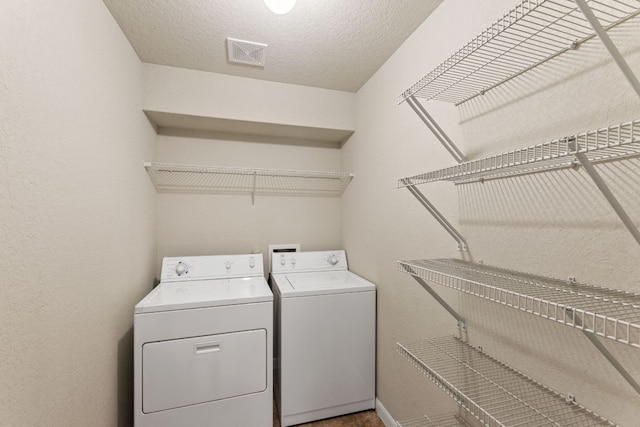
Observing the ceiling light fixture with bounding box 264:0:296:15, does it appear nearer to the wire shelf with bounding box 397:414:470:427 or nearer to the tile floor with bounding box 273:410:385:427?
the wire shelf with bounding box 397:414:470:427

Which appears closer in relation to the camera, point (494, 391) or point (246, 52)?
point (494, 391)

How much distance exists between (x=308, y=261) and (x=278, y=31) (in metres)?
1.73

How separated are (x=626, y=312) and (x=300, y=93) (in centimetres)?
225

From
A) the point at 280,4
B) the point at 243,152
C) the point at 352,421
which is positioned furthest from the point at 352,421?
the point at 280,4

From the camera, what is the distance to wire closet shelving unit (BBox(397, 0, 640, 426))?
2.17 ft

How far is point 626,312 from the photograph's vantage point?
68cm

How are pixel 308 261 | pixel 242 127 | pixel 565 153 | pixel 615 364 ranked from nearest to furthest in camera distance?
pixel 565 153 → pixel 615 364 → pixel 242 127 → pixel 308 261

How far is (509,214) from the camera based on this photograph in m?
1.09

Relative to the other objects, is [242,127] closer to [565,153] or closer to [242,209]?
[242,209]

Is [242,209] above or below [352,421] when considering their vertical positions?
above

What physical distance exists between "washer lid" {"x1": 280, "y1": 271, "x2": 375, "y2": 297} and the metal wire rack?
1.31 meters

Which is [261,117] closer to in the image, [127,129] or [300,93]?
[300,93]

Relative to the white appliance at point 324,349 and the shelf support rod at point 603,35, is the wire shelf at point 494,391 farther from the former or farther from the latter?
the shelf support rod at point 603,35

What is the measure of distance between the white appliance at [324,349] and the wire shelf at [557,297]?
0.87m
